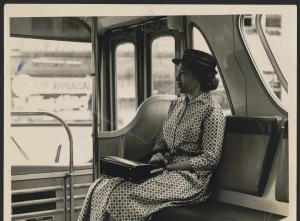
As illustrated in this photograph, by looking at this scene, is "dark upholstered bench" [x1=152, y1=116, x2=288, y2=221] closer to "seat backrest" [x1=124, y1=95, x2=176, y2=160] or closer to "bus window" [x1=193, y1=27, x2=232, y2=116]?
"bus window" [x1=193, y1=27, x2=232, y2=116]

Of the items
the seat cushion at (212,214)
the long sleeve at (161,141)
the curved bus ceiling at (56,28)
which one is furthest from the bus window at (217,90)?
the seat cushion at (212,214)

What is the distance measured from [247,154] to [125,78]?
111 centimetres

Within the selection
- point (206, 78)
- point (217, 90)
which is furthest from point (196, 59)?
point (217, 90)

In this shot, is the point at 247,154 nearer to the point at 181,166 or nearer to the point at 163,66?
the point at 181,166

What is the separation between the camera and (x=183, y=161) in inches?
Result: 84.7

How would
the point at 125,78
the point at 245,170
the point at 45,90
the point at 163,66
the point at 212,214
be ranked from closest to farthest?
the point at 45,90, the point at 212,214, the point at 245,170, the point at 163,66, the point at 125,78

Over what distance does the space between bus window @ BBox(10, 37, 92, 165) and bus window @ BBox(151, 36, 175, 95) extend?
0.48 meters

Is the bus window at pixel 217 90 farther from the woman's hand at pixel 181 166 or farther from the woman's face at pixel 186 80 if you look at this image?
the woman's hand at pixel 181 166

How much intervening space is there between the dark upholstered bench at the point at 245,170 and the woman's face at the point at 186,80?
0.26 metres

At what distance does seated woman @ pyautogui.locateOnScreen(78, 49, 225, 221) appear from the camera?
6.65 ft

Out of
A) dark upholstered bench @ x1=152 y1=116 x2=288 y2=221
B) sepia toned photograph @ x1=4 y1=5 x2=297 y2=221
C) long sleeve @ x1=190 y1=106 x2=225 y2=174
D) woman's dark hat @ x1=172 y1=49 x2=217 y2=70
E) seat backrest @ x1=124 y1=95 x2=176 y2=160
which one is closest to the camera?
sepia toned photograph @ x1=4 y1=5 x2=297 y2=221

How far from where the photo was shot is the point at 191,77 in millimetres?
2242

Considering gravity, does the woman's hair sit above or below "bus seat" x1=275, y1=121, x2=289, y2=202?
above

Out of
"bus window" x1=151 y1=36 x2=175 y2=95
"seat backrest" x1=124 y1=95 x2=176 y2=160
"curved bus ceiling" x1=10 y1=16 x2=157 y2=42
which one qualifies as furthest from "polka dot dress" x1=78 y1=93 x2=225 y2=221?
"curved bus ceiling" x1=10 y1=16 x2=157 y2=42
